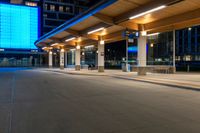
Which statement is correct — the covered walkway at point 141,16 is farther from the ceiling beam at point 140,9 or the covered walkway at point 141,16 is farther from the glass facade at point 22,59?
the glass facade at point 22,59

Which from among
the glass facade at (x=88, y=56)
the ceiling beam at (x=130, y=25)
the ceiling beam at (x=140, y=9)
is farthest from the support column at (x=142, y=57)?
the glass facade at (x=88, y=56)

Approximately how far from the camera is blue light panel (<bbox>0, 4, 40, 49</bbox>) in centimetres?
7412

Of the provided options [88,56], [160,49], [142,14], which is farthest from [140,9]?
[88,56]

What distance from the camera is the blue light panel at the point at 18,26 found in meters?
74.1

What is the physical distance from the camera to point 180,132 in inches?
206

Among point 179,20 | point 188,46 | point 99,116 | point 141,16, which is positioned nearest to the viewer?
point 99,116

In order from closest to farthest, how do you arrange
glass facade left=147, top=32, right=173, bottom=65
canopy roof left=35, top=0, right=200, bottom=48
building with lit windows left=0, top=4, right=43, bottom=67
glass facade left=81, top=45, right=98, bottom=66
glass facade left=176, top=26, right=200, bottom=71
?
canopy roof left=35, top=0, right=200, bottom=48
glass facade left=147, top=32, right=173, bottom=65
glass facade left=81, top=45, right=98, bottom=66
glass facade left=176, top=26, right=200, bottom=71
building with lit windows left=0, top=4, right=43, bottom=67

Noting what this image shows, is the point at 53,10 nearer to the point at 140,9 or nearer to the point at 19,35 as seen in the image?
the point at 19,35

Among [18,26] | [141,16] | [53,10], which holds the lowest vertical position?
[141,16]

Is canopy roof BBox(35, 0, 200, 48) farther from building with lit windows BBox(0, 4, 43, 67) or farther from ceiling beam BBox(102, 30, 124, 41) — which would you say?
building with lit windows BBox(0, 4, 43, 67)

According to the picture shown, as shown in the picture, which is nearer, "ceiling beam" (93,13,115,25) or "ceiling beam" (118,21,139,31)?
"ceiling beam" (93,13,115,25)

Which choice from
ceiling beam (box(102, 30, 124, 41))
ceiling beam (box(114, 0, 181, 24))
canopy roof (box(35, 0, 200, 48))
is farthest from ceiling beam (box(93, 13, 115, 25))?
ceiling beam (box(102, 30, 124, 41))

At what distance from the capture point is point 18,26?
7644 centimetres

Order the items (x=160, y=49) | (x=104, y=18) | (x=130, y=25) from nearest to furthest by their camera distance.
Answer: (x=104, y=18), (x=130, y=25), (x=160, y=49)
